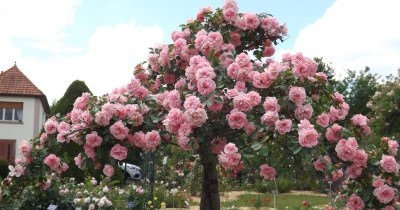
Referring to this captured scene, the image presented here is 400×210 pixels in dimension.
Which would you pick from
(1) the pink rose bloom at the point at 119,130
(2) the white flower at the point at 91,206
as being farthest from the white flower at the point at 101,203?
(1) the pink rose bloom at the point at 119,130

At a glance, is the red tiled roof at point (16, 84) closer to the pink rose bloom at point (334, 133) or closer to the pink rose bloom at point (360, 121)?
the pink rose bloom at point (360, 121)

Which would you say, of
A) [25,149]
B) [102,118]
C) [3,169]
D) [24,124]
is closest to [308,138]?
[102,118]

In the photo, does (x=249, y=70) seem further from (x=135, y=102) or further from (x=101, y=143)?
(x=101, y=143)

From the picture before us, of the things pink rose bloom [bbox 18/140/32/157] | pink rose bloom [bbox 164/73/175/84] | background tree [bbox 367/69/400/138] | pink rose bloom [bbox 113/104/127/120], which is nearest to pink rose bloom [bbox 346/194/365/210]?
pink rose bloom [bbox 113/104/127/120]

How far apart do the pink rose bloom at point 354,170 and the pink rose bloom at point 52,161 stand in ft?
8.39

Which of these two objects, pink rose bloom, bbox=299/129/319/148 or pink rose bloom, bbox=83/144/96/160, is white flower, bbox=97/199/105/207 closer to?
pink rose bloom, bbox=83/144/96/160

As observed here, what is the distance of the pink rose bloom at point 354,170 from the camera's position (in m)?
3.91

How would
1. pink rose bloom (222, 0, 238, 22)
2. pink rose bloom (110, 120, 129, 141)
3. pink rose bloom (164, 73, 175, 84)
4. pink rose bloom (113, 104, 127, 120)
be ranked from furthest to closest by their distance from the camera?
pink rose bloom (164, 73, 175, 84), pink rose bloom (222, 0, 238, 22), pink rose bloom (113, 104, 127, 120), pink rose bloom (110, 120, 129, 141)

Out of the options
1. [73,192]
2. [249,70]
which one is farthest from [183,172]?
[249,70]

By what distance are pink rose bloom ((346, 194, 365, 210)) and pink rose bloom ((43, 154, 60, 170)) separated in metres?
2.58

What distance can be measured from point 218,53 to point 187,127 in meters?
1.05

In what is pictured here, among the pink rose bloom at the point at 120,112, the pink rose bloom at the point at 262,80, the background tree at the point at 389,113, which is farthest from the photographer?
the background tree at the point at 389,113

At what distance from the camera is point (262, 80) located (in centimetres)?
409

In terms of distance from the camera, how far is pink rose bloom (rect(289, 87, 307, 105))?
12.8 ft
